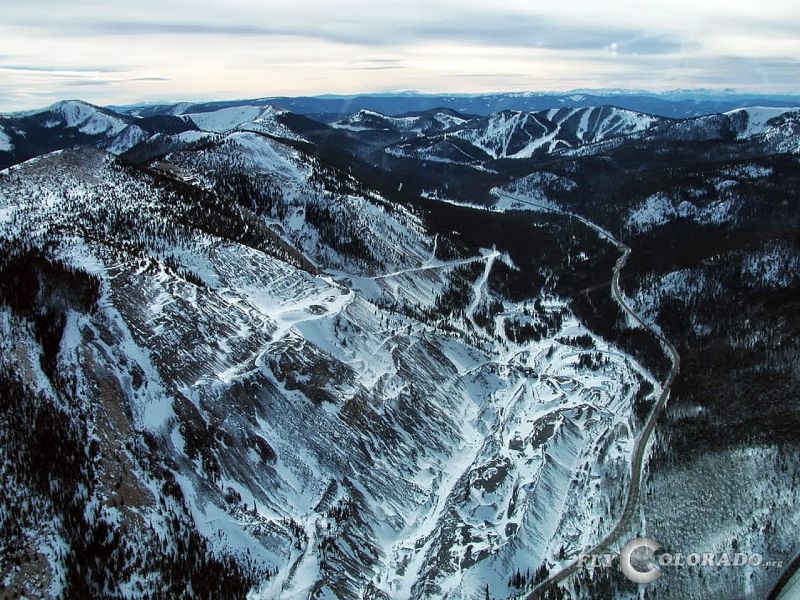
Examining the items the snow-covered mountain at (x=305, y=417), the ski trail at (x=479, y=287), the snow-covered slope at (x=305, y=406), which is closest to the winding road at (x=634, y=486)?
the snow-covered mountain at (x=305, y=417)

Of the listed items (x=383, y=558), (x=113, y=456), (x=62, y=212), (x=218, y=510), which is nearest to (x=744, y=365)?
(x=383, y=558)

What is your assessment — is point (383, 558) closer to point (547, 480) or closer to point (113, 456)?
point (547, 480)

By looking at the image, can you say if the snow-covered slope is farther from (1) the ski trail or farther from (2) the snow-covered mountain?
(1) the ski trail

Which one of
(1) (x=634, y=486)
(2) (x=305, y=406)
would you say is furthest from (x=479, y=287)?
(2) (x=305, y=406)

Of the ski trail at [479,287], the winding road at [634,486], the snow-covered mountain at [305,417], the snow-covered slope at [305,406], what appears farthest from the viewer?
the ski trail at [479,287]

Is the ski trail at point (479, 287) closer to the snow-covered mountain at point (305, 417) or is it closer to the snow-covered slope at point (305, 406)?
the snow-covered mountain at point (305, 417)

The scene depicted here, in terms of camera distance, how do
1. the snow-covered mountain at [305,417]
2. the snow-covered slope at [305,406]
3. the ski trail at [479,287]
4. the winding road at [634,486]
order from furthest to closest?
the ski trail at [479,287] < the winding road at [634,486] < the snow-covered slope at [305,406] < the snow-covered mountain at [305,417]

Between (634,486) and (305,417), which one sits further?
(634,486)

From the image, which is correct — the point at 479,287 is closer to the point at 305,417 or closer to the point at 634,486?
the point at 634,486

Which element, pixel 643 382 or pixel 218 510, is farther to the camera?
pixel 643 382

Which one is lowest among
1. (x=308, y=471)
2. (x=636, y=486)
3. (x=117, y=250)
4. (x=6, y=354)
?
(x=636, y=486)

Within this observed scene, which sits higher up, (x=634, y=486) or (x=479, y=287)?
(x=479, y=287)
